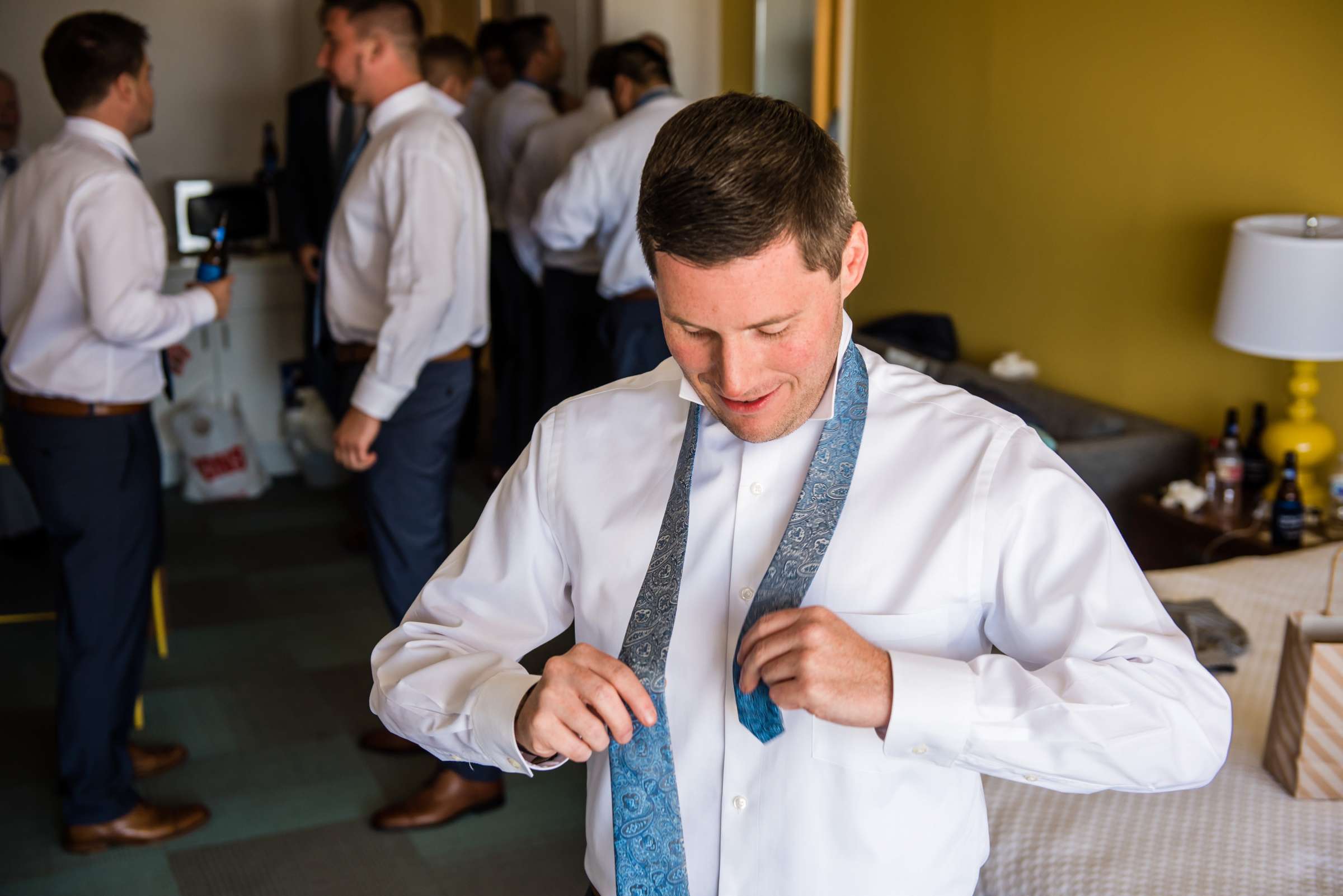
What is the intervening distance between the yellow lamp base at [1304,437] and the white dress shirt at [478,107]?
4.07 m

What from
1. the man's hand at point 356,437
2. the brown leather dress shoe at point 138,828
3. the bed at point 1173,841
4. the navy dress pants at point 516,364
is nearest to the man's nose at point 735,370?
the bed at point 1173,841

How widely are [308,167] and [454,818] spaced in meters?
A: 2.98

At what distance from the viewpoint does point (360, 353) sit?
3.08 metres

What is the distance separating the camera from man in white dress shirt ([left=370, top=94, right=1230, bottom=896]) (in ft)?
3.51

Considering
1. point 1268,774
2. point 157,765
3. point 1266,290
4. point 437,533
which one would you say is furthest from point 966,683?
point 157,765

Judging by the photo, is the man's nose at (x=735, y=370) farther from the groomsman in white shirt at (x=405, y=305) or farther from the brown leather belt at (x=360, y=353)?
the brown leather belt at (x=360, y=353)

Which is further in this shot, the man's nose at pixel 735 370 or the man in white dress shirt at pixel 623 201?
the man in white dress shirt at pixel 623 201

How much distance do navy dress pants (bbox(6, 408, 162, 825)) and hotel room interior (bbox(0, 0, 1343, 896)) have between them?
0.23m

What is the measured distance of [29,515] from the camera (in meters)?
4.63

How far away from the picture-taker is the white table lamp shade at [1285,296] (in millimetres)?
3057

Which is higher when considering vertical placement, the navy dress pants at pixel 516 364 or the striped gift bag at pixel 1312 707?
the striped gift bag at pixel 1312 707

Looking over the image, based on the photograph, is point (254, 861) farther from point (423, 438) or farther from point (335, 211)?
point (335, 211)

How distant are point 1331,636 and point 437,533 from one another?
1.95 m

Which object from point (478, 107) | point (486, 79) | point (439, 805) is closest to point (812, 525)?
point (439, 805)
